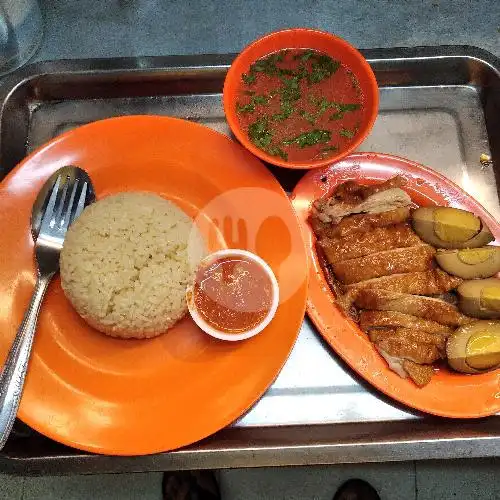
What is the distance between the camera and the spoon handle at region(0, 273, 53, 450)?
1592mm

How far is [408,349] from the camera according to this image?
1755mm

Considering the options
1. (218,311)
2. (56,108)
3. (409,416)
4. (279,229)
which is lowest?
(409,416)

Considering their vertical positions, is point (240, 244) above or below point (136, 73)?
below

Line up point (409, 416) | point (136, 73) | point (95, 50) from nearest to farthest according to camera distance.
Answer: point (409, 416), point (136, 73), point (95, 50)

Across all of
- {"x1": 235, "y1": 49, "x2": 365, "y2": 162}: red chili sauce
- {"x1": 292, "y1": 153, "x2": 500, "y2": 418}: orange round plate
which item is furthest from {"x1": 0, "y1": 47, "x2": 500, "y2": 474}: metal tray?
{"x1": 235, "y1": 49, "x2": 365, "y2": 162}: red chili sauce

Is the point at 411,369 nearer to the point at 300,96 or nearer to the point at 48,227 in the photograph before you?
the point at 300,96

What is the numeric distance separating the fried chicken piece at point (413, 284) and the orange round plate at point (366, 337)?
12 centimetres

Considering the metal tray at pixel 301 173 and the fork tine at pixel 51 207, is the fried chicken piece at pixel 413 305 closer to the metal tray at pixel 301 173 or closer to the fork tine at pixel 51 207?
the metal tray at pixel 301 173

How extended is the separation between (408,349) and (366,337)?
0.14 metres

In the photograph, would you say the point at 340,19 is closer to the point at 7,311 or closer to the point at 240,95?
the point at 240,95

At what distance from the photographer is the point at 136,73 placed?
2.13m

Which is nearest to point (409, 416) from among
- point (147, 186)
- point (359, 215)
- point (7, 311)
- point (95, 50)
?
point (359, 215)

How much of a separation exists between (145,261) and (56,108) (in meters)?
0.83

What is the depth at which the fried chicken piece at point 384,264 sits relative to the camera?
1855mm
